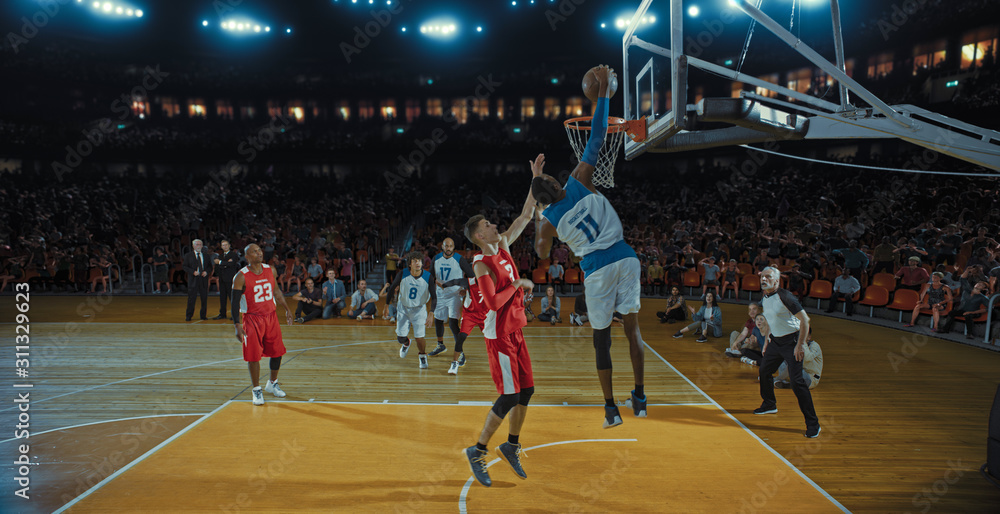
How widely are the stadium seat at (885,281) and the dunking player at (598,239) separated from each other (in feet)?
37.8

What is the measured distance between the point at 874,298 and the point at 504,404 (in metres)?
11.8

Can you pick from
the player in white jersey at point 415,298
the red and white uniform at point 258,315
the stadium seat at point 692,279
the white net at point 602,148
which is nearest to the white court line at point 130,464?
the red and white uniform at point 258,315

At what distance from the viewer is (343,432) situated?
5961mm

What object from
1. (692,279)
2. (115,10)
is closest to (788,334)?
(692,279)

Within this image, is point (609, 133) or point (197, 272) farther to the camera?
point (197, 272)

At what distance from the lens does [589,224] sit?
3.91 m

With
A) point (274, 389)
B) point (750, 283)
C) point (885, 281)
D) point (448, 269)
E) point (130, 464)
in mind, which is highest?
point (448, 269)

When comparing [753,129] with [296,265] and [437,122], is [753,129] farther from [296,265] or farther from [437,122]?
[437,122]

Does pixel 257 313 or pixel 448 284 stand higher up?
pixel 448 284

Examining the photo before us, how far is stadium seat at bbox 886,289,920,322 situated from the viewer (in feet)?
37.7

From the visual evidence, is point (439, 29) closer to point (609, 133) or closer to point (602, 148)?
point (602, 148)

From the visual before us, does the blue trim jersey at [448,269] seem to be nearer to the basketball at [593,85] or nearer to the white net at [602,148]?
the white net at [602,148]

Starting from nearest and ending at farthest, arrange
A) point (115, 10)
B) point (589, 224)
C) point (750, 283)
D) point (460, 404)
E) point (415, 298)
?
point (589, 224) < point (460, 404) < point (415, 298) < point (750, 283) < point (115, 10)

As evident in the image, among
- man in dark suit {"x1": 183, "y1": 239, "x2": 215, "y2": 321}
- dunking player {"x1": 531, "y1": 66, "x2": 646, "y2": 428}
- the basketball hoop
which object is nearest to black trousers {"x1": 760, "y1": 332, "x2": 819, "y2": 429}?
the basketball hoop
